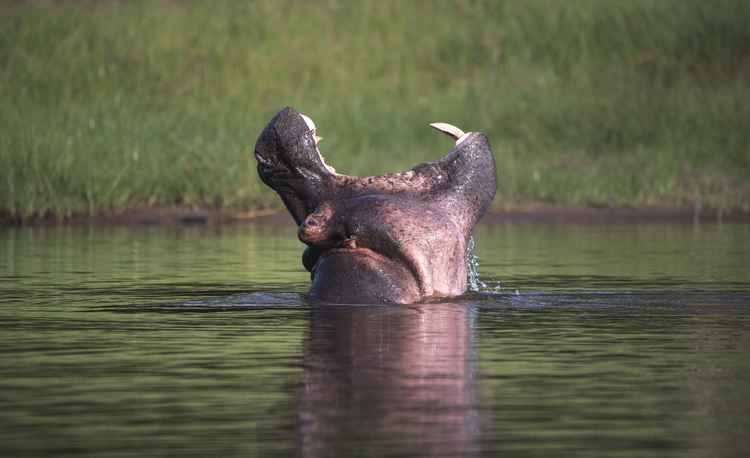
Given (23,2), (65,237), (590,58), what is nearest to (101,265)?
(65,237)

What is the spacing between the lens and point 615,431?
17.2 ft

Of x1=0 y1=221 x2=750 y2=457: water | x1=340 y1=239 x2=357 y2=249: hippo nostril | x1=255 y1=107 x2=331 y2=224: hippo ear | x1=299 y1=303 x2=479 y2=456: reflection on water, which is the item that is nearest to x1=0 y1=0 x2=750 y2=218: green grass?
x1=0 y1=221 x2=750 y2=457: water

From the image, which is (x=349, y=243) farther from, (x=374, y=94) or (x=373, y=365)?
(x=374, y=94)

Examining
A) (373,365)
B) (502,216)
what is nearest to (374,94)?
(502,216)

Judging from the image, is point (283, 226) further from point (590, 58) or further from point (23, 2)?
point (23, 2)

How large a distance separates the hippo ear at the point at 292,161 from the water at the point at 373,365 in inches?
21.9

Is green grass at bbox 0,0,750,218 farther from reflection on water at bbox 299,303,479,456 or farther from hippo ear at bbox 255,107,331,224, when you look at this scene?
reflection on water at bbox 299,303,479,456

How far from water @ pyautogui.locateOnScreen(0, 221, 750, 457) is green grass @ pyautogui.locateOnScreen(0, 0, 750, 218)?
213 inches

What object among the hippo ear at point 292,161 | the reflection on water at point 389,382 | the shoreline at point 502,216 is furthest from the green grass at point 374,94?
the reflection on water at point 389,382

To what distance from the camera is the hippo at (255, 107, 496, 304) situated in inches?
309

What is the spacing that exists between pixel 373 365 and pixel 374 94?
46.0 feet

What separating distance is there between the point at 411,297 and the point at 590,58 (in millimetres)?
13243

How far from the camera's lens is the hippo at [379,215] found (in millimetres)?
7859

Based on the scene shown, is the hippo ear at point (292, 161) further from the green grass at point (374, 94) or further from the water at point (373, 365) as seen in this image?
the green grass at point (374, 94)
